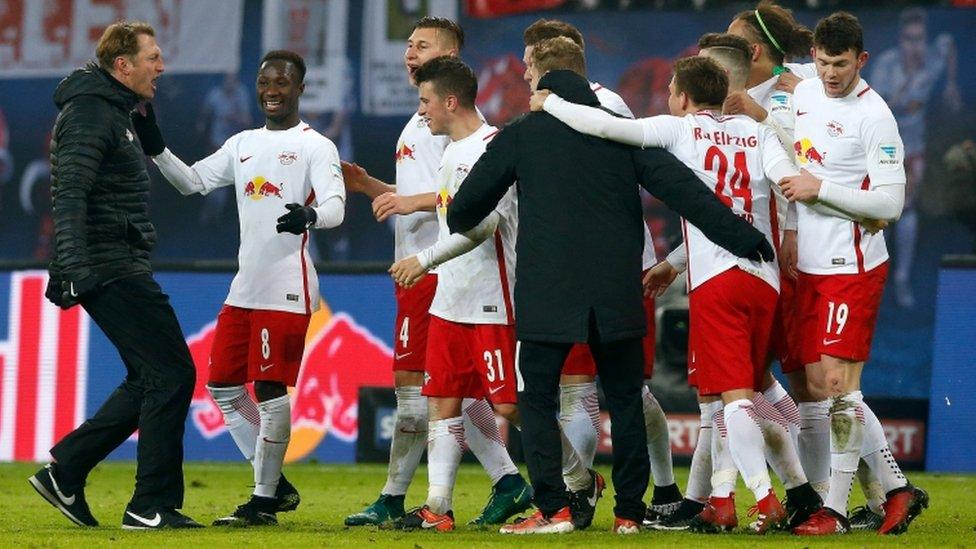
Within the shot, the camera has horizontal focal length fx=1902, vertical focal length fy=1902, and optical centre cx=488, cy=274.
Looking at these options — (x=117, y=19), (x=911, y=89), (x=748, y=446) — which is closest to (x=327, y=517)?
(x=748, y=446)

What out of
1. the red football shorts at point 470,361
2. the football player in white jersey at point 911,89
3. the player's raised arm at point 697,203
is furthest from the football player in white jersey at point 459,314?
the football player in white jersey at point 911,89

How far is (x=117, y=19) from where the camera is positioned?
646 inches

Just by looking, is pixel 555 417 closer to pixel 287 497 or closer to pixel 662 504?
pixel 662 504

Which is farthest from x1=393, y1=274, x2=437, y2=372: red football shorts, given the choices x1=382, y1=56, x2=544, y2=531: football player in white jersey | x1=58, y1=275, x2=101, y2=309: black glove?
x1=58, y1=275, x2=101, y2=309: black glove

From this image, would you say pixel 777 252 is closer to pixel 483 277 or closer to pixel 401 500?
pixel 483 277

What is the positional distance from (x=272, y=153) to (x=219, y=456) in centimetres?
482

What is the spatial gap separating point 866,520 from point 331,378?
535 cm

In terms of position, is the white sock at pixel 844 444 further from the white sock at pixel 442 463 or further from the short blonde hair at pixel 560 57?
the short blonde hair at pixel 560 57

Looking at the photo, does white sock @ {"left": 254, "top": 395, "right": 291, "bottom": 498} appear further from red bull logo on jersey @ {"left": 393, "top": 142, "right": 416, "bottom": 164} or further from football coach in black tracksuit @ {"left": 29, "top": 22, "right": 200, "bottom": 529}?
red bull logo on jersey @ {"left": 393, "top": 142, "right": 416, "bottom": 164}

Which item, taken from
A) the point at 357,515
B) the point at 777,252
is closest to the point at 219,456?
the point at 357,515

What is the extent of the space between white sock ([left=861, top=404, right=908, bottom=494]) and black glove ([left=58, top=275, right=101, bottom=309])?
3289mm

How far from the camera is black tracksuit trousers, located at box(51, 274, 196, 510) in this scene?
817 centimetres

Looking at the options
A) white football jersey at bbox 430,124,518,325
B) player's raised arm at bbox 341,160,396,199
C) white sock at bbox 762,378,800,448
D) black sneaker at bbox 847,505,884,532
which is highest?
player's raised arm at bbox 341,160,396,199

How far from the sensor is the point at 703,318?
775cm
